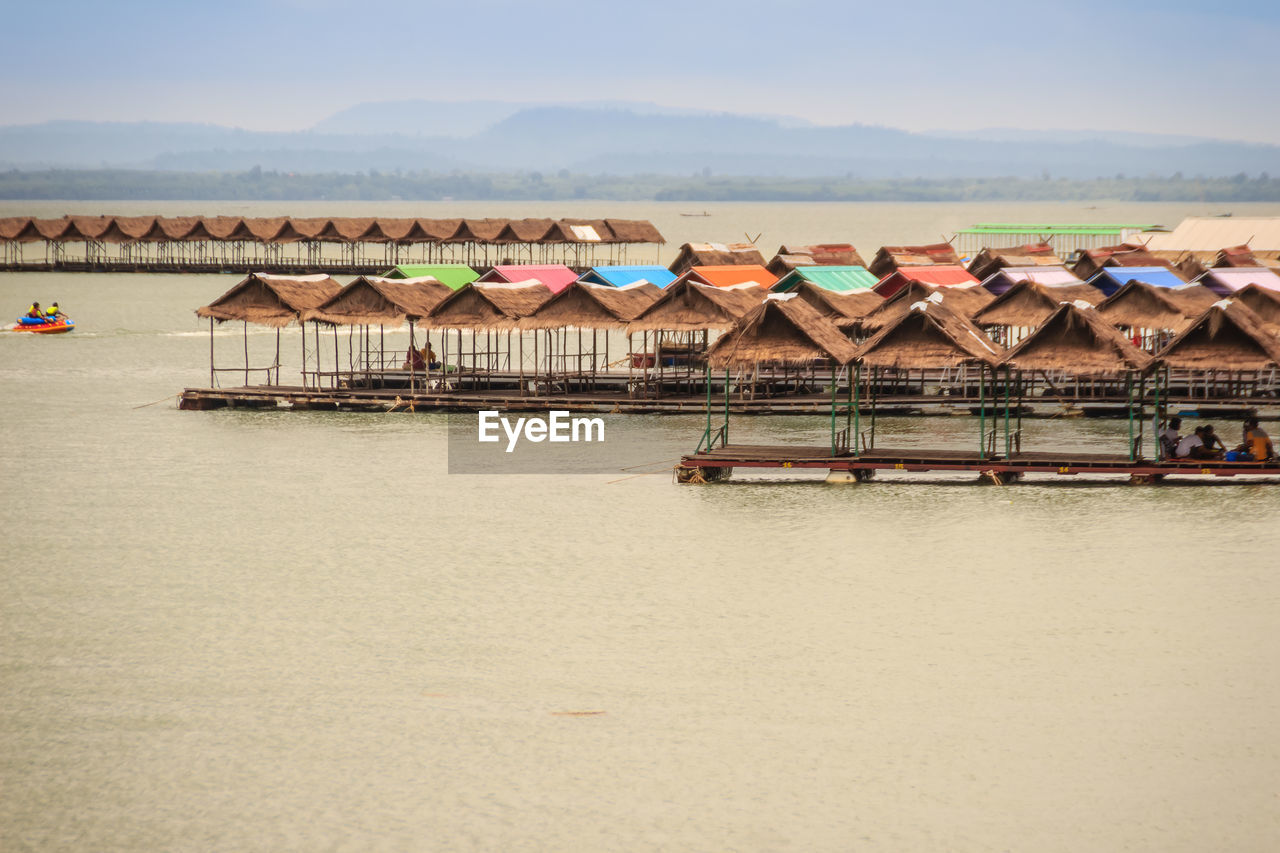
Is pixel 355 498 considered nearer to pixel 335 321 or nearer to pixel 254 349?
pixel 335 321

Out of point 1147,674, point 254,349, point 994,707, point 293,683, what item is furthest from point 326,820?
point 254,349

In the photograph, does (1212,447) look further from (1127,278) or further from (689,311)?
(1127,278)

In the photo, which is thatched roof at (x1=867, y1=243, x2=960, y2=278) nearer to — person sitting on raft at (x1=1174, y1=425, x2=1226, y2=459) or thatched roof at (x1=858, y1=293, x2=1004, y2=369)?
thatched roof at (x1=858, y1=293, x2=1004, y2=369)

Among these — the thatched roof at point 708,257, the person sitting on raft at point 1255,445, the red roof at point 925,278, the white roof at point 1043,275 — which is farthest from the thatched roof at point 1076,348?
the thatched roof at point 708,257

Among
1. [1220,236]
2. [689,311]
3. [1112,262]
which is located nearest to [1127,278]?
[1112,262]

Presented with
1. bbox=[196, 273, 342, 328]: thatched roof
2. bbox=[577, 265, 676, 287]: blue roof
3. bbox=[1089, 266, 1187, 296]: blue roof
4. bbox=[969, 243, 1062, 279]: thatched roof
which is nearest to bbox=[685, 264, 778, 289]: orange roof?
bbox=[577, 265, 676, 287]: blue roof

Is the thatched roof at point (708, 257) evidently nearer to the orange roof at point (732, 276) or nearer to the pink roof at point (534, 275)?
the orange roof at point (732, 276)

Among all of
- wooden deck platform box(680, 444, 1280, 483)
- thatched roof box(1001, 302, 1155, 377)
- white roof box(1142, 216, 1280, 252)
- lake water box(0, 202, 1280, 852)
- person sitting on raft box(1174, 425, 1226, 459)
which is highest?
white roof box(1142, 216, 1280, 252)

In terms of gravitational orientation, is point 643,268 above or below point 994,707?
above
